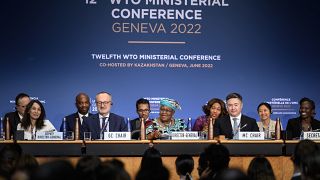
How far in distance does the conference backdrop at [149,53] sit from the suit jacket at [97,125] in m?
1.37

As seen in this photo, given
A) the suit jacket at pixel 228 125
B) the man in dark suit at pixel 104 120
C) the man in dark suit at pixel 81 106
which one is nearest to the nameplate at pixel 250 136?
the suit jacket at pixel 228 125

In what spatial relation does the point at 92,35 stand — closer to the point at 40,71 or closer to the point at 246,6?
the point at 40,71

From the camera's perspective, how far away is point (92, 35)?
873 centimetres

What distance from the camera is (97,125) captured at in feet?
23.9

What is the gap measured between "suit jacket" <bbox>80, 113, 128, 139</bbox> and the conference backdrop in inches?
53.9

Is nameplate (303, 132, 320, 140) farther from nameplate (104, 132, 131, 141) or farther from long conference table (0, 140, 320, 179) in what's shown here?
nameplate (104, 132, 131, 141)

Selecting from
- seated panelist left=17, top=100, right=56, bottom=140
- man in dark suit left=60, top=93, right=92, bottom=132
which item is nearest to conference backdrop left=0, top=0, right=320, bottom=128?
man in dark suit left=60, top=93, right=92, bottom=132

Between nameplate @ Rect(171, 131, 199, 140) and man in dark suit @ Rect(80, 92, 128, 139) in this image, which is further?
man in dark suit @ Rect(80, 92, 128, 139)

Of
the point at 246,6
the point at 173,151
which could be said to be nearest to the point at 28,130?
the point at 173,151

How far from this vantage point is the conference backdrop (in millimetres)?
8719

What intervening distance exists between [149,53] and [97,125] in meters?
→ 1.84

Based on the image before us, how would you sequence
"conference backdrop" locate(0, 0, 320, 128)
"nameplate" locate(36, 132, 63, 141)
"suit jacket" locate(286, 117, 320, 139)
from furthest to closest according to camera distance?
"conference backdrop" locate(0, 0, 320, 128)
"suit jacket" locate(286, 117, 320, 139)
"nameplate" locate(36, 132, 63, 141)

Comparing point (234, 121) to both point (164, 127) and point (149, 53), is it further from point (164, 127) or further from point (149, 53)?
point (149, 53)

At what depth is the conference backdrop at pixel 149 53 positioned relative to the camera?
8719mm
